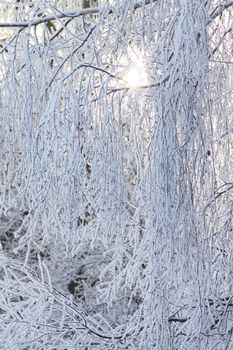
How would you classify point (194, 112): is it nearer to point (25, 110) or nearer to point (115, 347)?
point (25, 110)

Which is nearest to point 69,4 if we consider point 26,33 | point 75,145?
point 26,33

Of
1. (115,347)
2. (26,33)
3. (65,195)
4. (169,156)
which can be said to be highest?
(26,33)

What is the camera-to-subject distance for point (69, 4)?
307cm

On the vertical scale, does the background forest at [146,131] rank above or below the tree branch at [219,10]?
below

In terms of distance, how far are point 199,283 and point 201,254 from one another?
0.38 ft

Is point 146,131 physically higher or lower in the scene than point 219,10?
lower

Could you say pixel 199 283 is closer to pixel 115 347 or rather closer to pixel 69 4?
pixel 115 347

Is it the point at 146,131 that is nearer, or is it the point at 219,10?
the point at 219,10

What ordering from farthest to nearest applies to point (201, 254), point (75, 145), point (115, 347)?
point (115, 347) → point (201, 254) → point (75, 145)

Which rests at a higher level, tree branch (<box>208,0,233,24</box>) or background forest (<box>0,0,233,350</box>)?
tree branch (<box>208,0,233,24</box>)

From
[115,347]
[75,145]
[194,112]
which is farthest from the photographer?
[115,347]

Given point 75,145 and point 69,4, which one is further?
point 69,4

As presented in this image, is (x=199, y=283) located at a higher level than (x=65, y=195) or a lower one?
lower

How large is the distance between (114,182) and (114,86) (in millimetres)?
305
